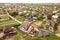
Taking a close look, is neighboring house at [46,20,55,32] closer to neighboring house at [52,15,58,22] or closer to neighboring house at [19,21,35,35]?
neighboring house at [52,15,58,22]

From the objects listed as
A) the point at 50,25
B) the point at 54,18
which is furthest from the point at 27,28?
the point at 54,18

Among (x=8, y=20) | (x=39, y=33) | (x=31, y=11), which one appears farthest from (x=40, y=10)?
(x=8, y=20)

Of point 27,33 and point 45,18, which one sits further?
point 45,18

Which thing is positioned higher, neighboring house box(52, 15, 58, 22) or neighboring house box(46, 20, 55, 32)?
neighboring house box(52, 15, 58, 22)

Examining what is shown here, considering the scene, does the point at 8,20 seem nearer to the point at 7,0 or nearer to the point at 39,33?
the point at 7,0

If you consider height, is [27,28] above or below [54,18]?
below

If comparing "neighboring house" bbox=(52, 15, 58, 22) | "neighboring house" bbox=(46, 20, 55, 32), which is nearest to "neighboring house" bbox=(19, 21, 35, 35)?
"neighboring house" bbox=(46, 20, 55, 32)

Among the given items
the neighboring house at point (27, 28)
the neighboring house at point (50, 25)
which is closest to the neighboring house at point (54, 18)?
the neighboring house at point (50, 25)

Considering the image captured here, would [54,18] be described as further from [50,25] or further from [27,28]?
[27,28]

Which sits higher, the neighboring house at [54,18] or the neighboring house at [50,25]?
the neighboring house at [54,18]

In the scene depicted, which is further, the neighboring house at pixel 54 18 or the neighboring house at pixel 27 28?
the neighboring house at pixel 54 18

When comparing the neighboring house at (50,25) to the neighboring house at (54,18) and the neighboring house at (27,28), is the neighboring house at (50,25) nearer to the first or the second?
the neighboring house at (54,18)
